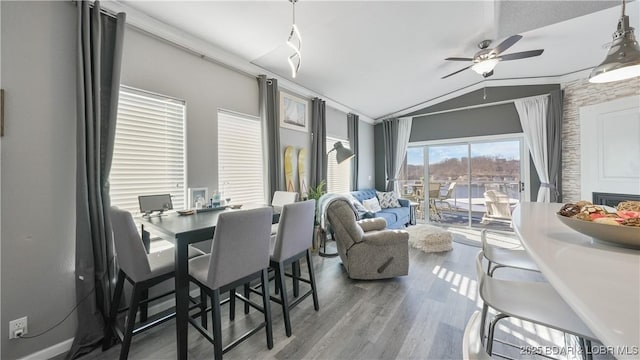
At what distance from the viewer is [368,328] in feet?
6.29

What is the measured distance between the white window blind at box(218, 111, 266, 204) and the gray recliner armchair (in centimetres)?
113

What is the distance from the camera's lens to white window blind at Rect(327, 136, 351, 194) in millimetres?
4777

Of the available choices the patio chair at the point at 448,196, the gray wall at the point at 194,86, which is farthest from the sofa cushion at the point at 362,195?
the gray wall at the point at 194,86

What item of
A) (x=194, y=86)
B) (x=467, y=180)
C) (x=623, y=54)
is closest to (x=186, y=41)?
(x=194, y=86)

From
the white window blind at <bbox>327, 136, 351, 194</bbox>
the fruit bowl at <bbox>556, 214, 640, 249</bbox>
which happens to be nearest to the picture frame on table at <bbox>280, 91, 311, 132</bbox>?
the white window blind at <bbox>327, 136, 351, 194</bbox>

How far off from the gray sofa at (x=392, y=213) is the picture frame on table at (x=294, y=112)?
6.09 ft

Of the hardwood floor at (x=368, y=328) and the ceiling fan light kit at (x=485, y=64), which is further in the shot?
the ceiling fan light kit at (x=485, y=64)

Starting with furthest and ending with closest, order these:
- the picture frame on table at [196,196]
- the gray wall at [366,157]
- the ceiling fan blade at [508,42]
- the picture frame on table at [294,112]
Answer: the gray wall at [366,157]
the picture frame on table at [294,112]
the ceiling fan blade at [508,42]
the picture frame on table at [196,196]

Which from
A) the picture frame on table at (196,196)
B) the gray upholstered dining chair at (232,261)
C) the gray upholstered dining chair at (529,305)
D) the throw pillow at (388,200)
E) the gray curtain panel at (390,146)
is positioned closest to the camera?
the gray upholstered dining chair at (529,305)

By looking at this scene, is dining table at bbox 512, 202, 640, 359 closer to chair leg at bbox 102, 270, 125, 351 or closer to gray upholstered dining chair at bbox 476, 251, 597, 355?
gray upholstered dining chair at bbox 476, 251, 597, 355

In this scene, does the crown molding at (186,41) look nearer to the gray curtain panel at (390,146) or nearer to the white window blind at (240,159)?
the white window blind at (240,159)

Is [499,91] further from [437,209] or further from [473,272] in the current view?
[473,272]

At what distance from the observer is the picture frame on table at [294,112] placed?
3562mm

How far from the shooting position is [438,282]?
2695mm
